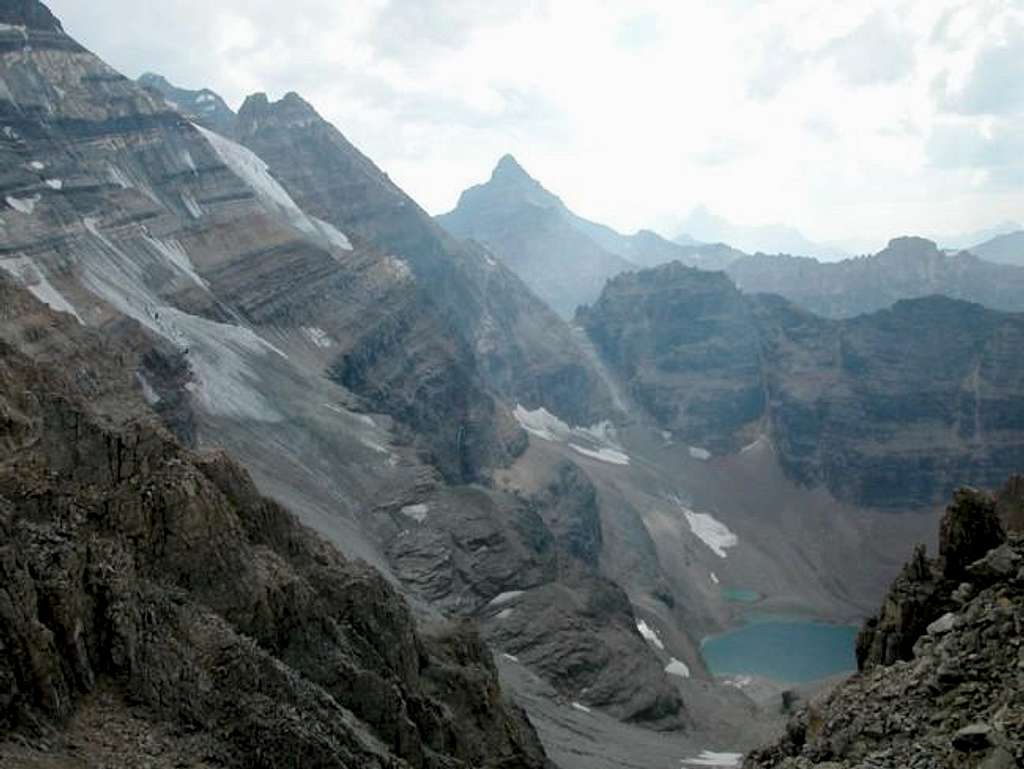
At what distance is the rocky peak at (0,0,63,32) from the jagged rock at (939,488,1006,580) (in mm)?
108175

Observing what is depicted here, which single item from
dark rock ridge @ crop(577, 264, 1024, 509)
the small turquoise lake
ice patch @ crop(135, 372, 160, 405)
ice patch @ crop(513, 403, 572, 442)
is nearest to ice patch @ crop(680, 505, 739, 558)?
the small turquoise lake

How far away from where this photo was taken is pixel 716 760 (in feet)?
217

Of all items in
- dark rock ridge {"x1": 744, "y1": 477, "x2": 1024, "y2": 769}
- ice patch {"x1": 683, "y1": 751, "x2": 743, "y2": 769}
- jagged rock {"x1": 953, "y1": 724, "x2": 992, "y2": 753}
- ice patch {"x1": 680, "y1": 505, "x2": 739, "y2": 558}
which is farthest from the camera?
ice patch {"x1": 680, "y1": 505, "x2": 739, "y2": 558}

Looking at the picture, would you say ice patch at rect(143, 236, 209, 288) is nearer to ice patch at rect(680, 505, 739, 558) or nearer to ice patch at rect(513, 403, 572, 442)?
ice patch at rect(513, 403, 572, 442)

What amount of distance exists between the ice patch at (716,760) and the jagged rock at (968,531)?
35.8 m

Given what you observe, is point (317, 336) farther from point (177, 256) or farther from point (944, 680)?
point (944, 680)

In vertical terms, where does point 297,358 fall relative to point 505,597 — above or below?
above

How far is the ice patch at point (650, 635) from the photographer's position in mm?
104375

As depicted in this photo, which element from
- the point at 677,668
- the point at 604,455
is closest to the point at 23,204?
the point at 677,668

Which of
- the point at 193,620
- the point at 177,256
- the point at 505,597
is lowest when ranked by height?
the point at 505,597

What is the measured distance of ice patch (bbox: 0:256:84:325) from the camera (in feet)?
257

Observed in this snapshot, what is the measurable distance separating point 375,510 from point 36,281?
1293 inches

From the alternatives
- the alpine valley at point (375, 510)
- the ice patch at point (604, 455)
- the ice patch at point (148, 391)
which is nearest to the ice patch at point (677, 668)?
the alpine valley at point (375, 510)

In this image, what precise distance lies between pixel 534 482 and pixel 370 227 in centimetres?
7328
